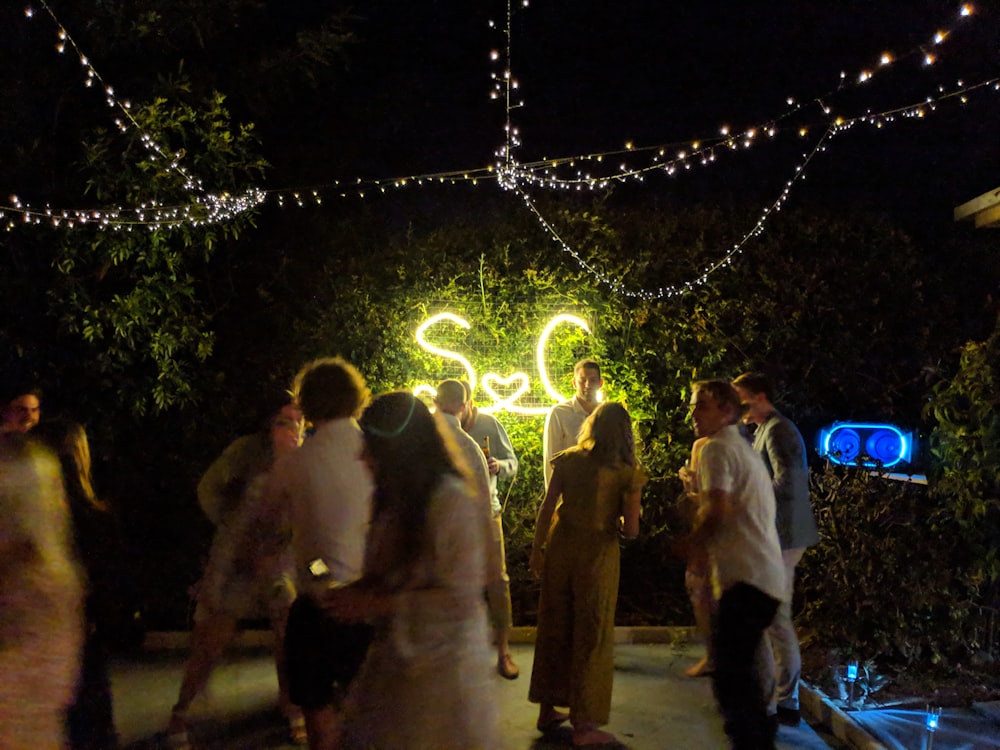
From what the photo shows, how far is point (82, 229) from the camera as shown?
765cm

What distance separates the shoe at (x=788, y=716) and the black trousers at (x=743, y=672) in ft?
4.51

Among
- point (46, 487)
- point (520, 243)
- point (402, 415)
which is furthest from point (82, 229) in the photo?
point (402, 415)

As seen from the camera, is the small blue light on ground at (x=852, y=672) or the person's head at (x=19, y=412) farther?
the small blue light on ground at (x=852, y=672)

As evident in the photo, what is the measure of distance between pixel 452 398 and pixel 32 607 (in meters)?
2.98

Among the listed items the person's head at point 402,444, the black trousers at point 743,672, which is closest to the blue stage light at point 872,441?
the black trousers at point 743,672

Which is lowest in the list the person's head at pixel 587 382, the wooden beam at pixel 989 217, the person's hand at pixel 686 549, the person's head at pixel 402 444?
the person's hand at pixel 686 549

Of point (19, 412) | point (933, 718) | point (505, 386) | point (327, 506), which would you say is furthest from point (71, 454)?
point (933, 718)

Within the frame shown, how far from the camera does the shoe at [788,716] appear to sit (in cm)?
518

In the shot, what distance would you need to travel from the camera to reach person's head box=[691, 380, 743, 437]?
167 inches

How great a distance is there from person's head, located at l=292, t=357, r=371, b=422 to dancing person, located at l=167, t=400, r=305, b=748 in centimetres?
94

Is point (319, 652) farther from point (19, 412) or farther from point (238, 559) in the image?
point (19, 412)

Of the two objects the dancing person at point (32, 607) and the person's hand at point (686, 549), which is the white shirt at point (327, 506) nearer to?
the dancing person at point (32, 607)

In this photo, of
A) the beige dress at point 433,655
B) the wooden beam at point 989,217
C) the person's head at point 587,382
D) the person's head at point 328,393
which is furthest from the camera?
the wooden beam at point 989,217

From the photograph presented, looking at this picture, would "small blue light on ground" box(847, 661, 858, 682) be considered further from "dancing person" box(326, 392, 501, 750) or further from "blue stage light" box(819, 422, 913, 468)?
"dancing person" box(326, 392, 501, 750)
